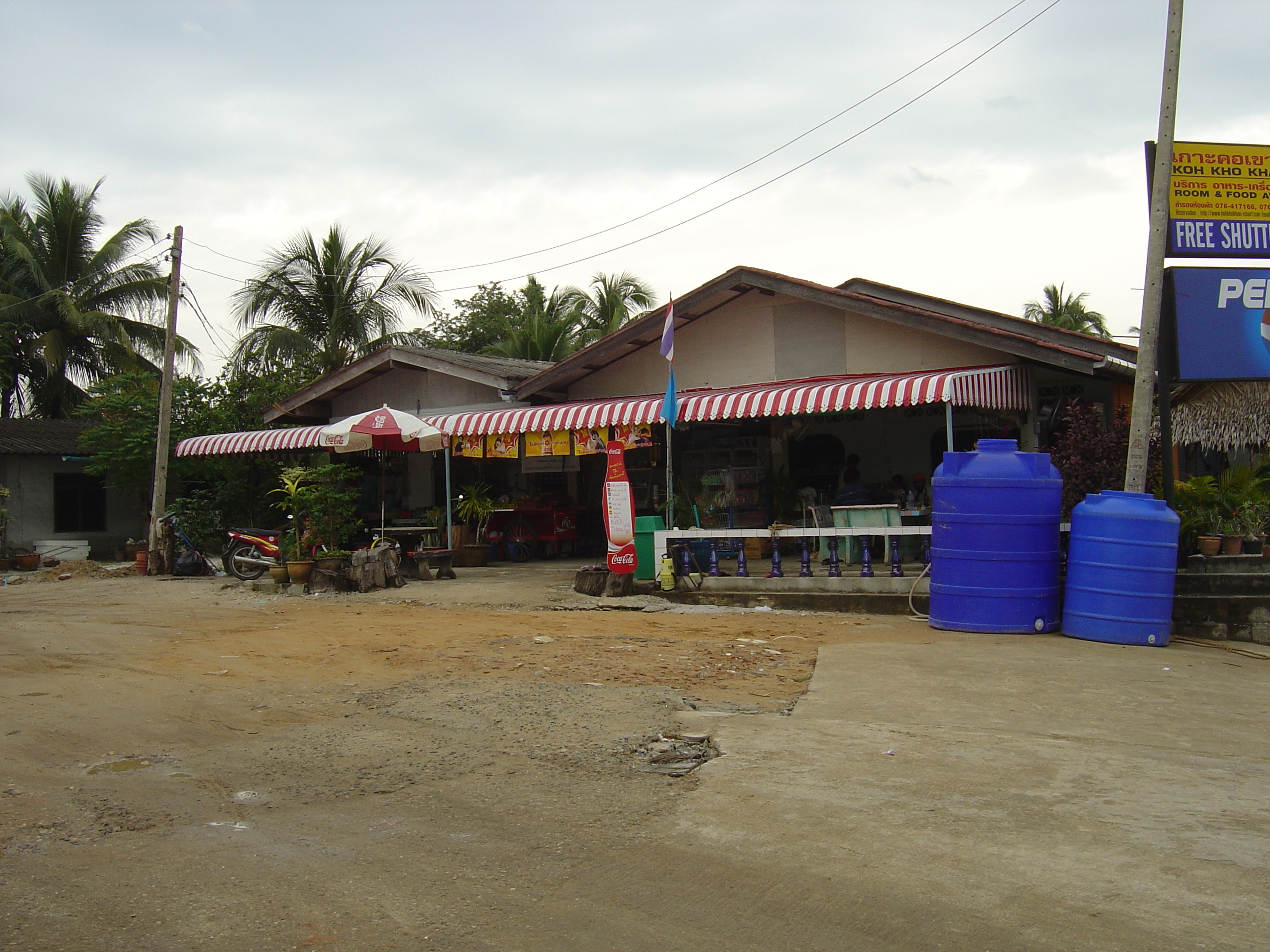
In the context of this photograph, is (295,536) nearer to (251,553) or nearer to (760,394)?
(251,553)

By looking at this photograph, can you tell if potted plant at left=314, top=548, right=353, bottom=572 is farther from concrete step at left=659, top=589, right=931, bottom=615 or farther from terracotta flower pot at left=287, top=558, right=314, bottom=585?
concrete step at left=659, top=589, right=931, bottom=615

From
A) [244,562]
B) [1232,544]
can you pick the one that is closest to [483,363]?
[244,562]

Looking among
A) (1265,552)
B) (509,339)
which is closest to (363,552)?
(1265,552)

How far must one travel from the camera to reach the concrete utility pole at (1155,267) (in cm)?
933

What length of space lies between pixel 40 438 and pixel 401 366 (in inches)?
385

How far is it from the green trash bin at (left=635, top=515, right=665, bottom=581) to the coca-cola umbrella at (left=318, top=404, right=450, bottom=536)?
153 inches

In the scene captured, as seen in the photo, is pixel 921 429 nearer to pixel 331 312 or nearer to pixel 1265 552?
pixel 1265 552

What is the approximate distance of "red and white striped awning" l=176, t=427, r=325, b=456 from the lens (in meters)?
17.3

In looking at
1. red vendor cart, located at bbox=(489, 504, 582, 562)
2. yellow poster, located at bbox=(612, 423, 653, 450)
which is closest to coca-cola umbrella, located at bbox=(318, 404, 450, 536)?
yellow poster, located at bbox=(612, 423, 653, 450)

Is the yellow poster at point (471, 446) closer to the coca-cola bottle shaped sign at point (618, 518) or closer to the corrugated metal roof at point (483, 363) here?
the corrugated metal roof at point (483, 363)

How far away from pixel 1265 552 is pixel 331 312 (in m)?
Answer: 22.9

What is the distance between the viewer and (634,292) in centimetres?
3164

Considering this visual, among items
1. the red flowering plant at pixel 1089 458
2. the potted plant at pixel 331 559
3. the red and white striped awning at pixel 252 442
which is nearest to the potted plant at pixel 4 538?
the red and white striped awning at pixel 252 442

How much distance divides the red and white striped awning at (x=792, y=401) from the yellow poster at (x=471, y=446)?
8.2 inches
